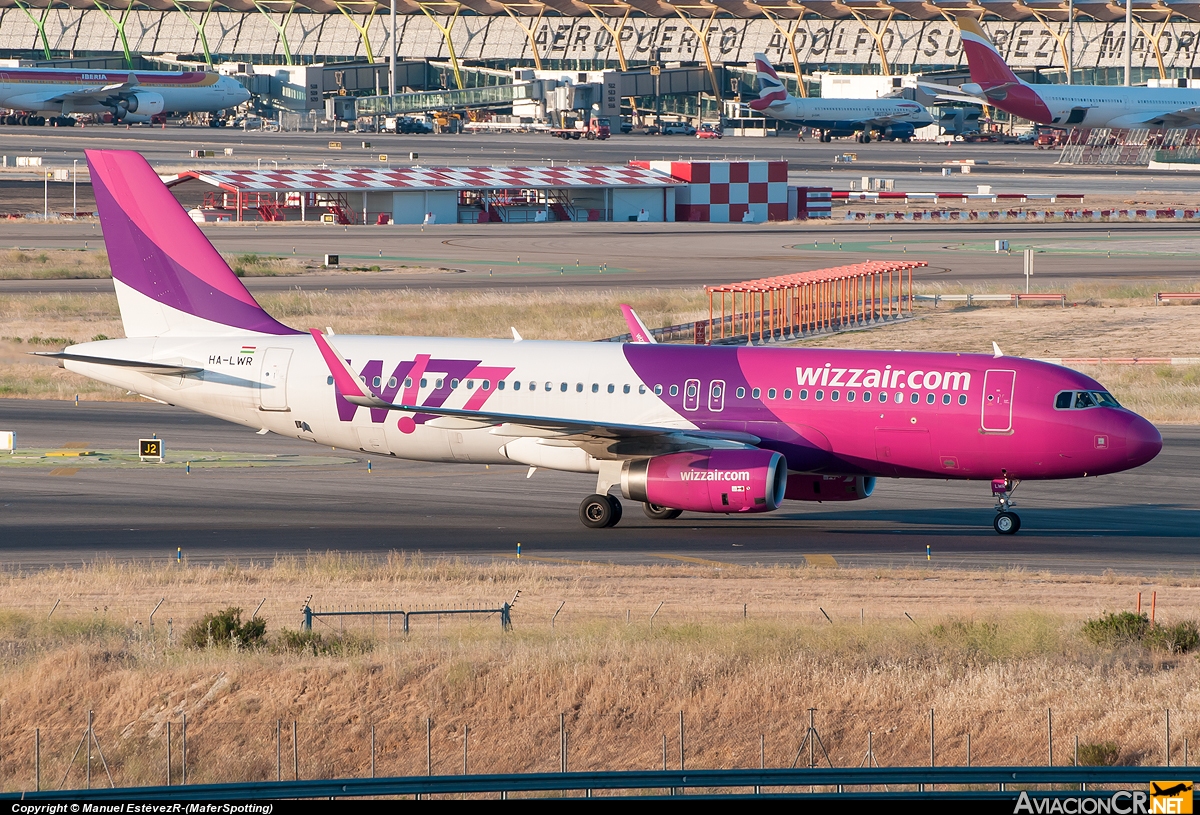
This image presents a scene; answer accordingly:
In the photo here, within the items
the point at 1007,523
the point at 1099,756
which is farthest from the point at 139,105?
the point at 1099,756

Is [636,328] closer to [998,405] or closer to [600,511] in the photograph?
[600,511]

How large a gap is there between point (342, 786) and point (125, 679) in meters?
9.07

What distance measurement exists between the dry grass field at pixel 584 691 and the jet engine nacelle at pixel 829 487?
7706 mm

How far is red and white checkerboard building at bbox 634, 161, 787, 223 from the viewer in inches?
4441

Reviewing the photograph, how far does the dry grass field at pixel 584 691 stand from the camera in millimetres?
20219

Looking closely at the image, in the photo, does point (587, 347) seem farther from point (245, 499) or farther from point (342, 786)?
point (342, 786)

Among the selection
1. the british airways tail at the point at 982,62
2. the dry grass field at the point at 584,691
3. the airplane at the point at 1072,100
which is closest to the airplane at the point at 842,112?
the airplane at the point at 1072,100

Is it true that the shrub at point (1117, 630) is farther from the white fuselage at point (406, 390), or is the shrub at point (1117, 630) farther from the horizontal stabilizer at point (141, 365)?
the horizontal stabilizer at point (141, 365)

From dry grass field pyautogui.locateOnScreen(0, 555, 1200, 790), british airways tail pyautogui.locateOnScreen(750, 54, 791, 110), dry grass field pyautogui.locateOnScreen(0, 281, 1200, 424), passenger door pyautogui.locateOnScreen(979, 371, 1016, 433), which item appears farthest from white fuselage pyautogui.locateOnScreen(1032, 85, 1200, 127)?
dry grass field pyautogui.locateOnScreen(0, 555, 1200, 790)

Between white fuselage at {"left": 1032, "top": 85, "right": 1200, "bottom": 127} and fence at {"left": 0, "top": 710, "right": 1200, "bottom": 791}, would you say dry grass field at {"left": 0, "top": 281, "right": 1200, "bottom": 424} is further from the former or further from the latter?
white fuselage at {"left": 1032, "top": 85, "right": 1200, "bottom": 127}

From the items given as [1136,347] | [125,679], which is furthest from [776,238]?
[125,679]

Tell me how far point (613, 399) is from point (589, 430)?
57.7 inches

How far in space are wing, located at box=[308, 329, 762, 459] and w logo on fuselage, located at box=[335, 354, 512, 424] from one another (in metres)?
0.78

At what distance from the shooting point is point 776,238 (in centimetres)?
10106
